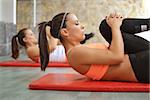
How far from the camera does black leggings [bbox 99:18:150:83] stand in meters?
1.86

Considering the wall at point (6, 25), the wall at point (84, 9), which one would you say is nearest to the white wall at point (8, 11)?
the wall at point (6, 25)

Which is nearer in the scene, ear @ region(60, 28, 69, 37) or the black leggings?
the black leggings

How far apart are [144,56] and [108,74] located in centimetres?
25

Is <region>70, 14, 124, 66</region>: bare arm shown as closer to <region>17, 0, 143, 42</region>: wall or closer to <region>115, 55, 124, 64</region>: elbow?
<region>115, 55, 124, 64</region>: elbow

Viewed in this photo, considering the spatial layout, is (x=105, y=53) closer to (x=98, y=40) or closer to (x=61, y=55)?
(x=61, y=55)

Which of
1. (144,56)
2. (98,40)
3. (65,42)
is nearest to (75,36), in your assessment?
(65,42)

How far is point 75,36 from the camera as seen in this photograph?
6.88ft

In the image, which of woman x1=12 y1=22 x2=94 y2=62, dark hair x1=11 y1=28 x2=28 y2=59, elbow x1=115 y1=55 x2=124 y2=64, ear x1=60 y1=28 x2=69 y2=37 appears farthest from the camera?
dark hair x1=11 y1=28 x2=28 y2=59

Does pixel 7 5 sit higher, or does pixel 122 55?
pixel 7 5

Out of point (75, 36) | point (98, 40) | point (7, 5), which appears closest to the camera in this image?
point (75, 36)

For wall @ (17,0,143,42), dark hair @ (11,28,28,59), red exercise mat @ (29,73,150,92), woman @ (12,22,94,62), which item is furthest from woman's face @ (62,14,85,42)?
wall @ (17,0,143,42)

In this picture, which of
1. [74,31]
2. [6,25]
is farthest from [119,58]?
[6,25]

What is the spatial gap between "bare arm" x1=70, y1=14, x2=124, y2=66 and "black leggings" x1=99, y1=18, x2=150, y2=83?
0.06 metres

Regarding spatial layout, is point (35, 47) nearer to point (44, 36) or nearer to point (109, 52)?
point (44, 36)
